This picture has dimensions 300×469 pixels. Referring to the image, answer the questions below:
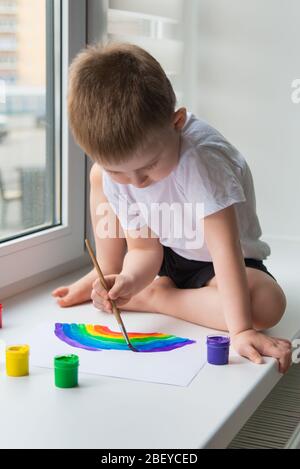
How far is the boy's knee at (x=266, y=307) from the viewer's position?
1146mm

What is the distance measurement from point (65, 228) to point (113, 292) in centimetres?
38

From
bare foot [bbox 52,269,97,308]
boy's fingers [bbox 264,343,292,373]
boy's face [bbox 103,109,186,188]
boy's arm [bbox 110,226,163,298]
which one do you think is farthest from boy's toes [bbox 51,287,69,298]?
boy's fingers [bbox 264,343,292,373]

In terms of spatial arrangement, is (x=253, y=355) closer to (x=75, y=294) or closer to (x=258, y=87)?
(x=75, y=294)

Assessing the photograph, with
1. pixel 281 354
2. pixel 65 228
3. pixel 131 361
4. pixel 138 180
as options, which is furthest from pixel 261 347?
pixel 65 228

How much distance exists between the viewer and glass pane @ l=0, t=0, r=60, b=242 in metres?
1.36

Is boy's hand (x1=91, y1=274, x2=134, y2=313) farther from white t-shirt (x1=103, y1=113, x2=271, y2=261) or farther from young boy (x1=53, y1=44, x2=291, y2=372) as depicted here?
white t-shirt (x1=103, y1=113, x2=271, y2=261)

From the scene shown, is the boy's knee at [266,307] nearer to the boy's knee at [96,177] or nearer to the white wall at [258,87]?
the boy's knee at [96,177]

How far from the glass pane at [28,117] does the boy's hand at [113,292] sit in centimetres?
26

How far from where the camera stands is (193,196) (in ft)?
3.71

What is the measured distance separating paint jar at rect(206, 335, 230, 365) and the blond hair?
27 centimetres

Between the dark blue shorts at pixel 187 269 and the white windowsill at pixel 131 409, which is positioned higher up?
the white windowsill at pixel 131 409

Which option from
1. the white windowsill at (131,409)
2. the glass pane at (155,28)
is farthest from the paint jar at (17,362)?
the glass pane at (155,28)

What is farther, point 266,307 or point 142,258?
point 142,258

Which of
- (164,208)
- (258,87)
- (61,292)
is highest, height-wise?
(258,87)
